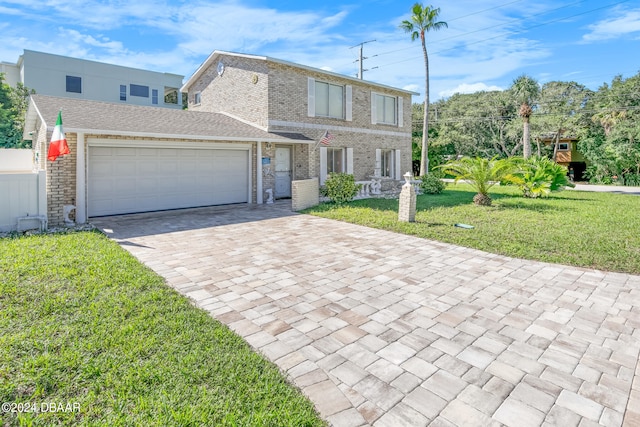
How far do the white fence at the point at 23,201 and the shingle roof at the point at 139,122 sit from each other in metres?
1.51

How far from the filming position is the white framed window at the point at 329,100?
52.4 feet

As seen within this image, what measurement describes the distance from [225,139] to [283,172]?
156 inches

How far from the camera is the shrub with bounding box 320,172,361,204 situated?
13594mm

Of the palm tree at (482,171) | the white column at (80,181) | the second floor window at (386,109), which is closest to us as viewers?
the white column at (80,181)

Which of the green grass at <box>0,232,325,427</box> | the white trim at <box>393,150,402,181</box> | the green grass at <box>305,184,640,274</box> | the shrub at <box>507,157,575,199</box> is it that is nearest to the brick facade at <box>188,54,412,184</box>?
the white trim at <box>393,150,402,181</box>

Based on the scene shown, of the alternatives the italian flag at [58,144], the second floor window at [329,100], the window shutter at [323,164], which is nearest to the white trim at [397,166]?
the second floor window at [329,100]

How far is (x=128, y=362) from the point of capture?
10.2 ft

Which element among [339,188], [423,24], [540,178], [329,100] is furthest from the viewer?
[423,24]

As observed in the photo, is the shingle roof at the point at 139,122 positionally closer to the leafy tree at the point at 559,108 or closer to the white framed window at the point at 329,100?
the white framed window at the point at 329,100

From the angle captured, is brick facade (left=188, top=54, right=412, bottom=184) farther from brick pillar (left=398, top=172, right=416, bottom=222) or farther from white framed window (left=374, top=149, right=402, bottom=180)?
brick pillar (left=398, top=172, right=416, bottom=222)

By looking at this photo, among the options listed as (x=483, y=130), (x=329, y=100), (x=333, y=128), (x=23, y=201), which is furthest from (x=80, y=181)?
(x=483, y=130)

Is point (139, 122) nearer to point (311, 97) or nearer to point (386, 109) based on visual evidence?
point (311, 97)

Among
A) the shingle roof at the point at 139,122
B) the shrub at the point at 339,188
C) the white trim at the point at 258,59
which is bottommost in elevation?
the shrub at the point at 339,188

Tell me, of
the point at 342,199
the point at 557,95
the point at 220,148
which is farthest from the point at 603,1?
the point at 557,95
